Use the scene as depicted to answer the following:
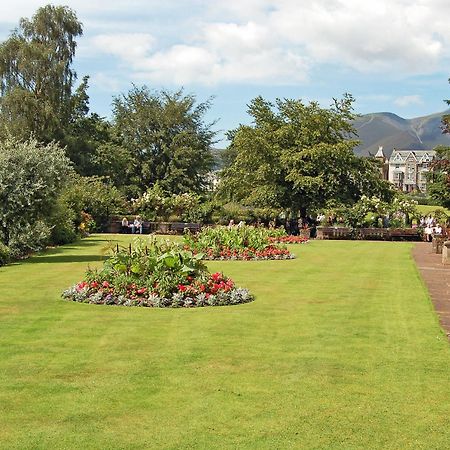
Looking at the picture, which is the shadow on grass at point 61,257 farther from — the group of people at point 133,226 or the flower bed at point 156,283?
the group of people at point 133,226

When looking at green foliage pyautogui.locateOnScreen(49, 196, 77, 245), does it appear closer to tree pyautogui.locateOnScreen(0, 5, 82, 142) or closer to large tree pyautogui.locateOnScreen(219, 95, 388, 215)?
large tree pyautogui.locateOnScreen(219, 95, 388, 215)

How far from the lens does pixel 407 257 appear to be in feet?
83.6

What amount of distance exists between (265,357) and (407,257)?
1768 cm

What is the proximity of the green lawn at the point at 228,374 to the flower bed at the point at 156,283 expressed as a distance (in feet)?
1.38

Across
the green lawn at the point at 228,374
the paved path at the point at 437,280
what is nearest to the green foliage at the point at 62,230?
the paved path at the point at 437,280

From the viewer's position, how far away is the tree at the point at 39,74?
4922cm

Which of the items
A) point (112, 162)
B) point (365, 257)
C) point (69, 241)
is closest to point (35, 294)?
point (365, 257)

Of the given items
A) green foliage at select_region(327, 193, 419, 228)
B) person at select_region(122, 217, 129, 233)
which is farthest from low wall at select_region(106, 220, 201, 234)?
green foliage at select_region(327, 193, 419, 228)

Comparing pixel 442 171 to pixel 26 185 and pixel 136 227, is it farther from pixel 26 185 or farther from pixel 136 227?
pixel 26 185

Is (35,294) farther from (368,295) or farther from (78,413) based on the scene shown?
(78,413)

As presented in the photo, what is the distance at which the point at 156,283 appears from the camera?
13.2 meters

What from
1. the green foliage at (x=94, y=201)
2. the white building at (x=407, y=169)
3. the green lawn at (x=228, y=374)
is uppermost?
the white building at (x=407, y=169)

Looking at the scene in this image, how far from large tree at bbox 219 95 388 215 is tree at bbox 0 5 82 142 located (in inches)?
579

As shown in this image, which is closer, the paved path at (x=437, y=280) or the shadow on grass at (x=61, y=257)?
the paved path at (x=437, y=280)
